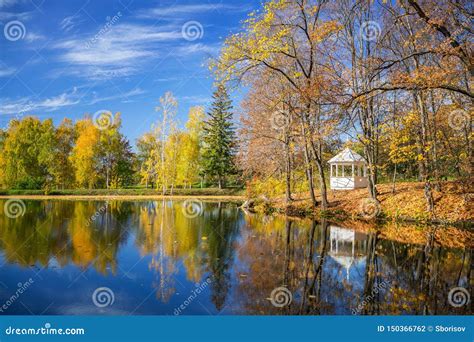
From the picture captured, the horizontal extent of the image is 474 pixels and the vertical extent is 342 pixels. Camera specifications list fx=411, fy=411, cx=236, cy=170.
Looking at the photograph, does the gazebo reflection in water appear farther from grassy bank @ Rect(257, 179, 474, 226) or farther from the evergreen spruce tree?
the evergreen spruce tree

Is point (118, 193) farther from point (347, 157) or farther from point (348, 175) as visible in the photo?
point (347, 157)

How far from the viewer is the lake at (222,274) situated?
16.8 feet

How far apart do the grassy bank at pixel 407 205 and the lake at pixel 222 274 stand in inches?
182

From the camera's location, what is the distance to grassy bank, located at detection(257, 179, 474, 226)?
1450cm

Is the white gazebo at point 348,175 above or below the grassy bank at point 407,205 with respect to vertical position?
above

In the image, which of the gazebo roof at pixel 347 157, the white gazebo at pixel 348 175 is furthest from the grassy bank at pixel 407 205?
the gazebo roof at pixel 347 157

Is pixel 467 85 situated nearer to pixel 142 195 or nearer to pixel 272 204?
pixel 272 204

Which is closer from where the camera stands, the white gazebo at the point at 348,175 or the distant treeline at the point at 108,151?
the white gazebo at the point at 348,175

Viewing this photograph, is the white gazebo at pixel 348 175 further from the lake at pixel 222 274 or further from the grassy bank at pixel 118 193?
the lake at pixel 222 274

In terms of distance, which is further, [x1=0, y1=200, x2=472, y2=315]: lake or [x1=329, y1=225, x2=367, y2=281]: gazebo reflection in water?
[x1=329, y1=225, x2=367, y2=281]: gazebo reflection in water

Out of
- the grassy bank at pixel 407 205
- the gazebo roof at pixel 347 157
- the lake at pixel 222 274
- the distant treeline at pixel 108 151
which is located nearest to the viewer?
the lake at pixel 222 274

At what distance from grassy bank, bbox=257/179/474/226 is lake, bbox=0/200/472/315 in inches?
182

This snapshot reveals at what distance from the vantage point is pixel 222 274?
6695 millimetres

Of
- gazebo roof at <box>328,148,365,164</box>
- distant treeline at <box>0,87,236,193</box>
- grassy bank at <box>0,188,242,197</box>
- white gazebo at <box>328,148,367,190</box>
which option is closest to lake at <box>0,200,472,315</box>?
white gazebo at <box>328,148,367,190</box>
